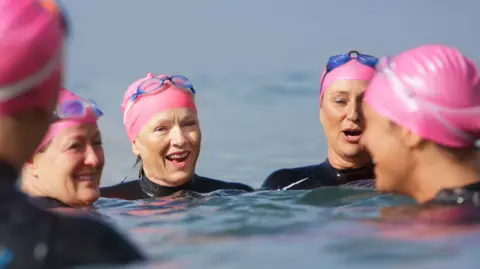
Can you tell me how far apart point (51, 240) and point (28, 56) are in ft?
2.42

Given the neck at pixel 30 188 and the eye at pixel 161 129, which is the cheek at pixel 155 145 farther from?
the neck at pixel 30 188

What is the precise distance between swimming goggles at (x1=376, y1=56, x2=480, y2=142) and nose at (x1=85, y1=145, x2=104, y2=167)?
2419mm

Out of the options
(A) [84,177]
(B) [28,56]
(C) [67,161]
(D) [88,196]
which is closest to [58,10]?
(B) [28,56]

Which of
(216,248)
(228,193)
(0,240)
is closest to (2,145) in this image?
(0,240)

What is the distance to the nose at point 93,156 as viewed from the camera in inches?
284

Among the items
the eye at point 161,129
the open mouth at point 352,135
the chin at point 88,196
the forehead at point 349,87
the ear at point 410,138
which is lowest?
the chin at point 88,196

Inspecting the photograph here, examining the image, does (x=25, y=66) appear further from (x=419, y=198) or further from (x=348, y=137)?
(x=348, y=137)

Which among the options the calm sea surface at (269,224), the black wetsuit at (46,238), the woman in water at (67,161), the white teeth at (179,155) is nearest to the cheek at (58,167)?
the woman in water at (67,161)

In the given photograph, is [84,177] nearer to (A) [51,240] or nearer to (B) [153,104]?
(B) [153,104]

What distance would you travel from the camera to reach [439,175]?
19.4 ft

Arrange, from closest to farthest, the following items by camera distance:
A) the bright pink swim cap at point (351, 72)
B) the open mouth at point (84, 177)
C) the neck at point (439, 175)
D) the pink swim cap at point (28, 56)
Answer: the pink swim cap at point (28, 56) < the neck at point (439, 175) < the open mouth at point (84, 177) < the bright pink swim cap at point (351, 72)

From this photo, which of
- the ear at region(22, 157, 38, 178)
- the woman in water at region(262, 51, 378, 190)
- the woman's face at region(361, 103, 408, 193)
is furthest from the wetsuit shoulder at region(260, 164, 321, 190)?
the woman's face at region(361, 103, 408, 193)

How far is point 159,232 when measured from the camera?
666 centimetres

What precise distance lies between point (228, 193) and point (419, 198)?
12.0 ft
